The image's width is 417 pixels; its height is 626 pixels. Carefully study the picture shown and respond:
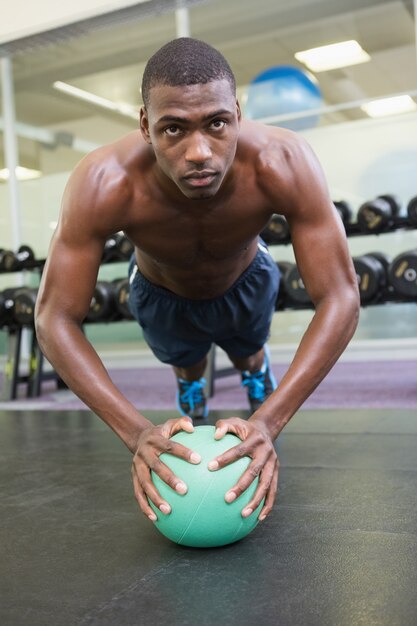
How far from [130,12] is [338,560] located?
4.80 meters

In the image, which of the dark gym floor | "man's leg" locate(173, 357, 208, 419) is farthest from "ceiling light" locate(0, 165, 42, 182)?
the dark gym floor

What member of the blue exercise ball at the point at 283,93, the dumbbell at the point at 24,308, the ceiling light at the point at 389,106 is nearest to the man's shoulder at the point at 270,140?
the dumbbell at the point at 24,308

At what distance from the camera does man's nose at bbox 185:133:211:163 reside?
1111 mm

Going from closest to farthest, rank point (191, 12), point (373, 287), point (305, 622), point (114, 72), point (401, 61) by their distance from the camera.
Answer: point (305, 622)
point (373, 287)
point (401, 61)
point (191, 12)
point (114, 72)

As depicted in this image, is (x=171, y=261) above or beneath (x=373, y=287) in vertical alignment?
above

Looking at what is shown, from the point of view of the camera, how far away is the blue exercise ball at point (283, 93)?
176 inches

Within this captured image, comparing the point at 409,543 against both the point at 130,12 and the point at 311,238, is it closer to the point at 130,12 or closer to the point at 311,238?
the point at 311,238

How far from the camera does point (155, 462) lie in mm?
1093

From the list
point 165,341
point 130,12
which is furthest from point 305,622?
point 130,12

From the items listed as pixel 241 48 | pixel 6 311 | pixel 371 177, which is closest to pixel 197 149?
pixel 6 311

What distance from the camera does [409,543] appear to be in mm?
1140

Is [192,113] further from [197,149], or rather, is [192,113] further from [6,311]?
[6,311]

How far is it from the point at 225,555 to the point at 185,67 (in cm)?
Result: 84

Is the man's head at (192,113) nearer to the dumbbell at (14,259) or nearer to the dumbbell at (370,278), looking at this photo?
the dumbbell at (370,278)
